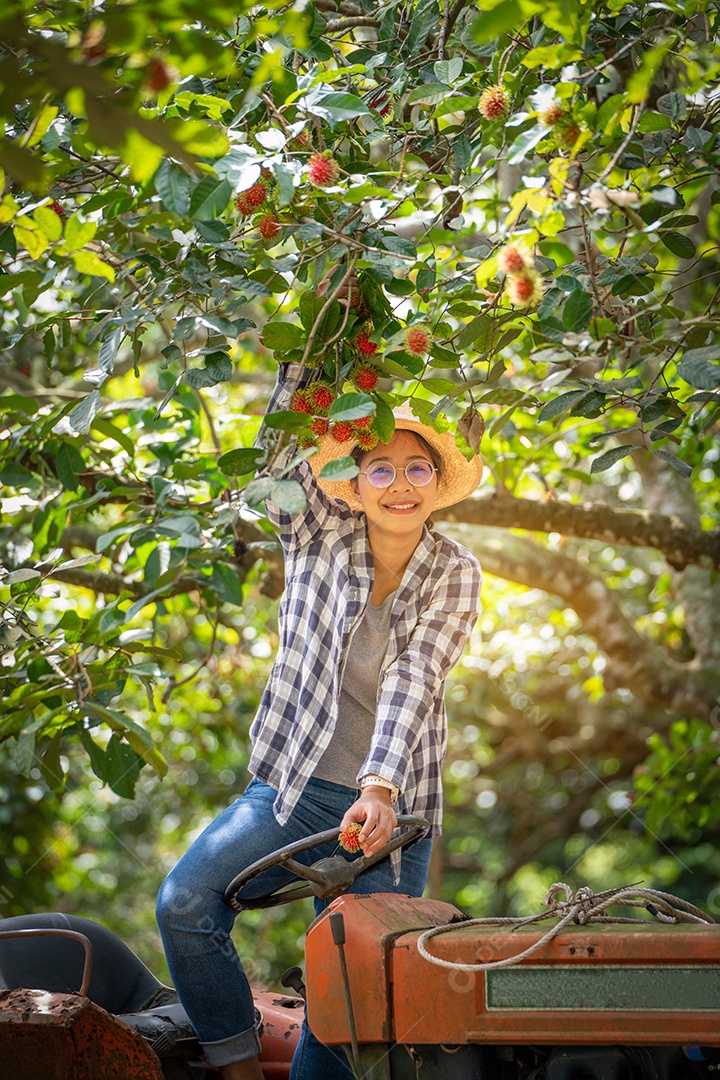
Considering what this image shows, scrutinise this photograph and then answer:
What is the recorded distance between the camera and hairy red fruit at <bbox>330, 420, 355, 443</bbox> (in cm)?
225

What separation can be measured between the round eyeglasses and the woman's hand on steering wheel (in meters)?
0.77

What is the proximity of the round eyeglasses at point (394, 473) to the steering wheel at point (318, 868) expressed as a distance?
2.53ft

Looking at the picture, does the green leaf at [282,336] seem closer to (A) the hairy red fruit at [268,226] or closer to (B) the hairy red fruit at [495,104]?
(A) the hairy red fruit at [268,226]

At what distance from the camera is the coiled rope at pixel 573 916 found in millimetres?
1699

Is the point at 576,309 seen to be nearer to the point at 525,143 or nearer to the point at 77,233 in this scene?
the point at 525,143

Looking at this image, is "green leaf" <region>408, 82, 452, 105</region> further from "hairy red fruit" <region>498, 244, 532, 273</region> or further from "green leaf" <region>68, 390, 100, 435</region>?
"green leaf" <region>68, 390, 100, 435</region>

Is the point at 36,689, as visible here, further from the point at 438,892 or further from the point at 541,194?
the point at 438,892

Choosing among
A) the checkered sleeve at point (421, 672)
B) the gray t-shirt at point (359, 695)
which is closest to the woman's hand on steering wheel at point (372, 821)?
the checkered sleeve at point (421, 672)

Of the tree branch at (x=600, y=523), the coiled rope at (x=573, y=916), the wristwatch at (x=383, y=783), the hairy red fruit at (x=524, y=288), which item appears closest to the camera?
the coiled rope at (x=573, y=916)

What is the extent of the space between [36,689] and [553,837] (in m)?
7.30

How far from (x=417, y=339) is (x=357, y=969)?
1152mm

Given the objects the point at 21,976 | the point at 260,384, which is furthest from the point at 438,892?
the point at 21,976

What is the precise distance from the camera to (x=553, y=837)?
912 cm

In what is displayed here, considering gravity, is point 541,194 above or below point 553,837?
above
